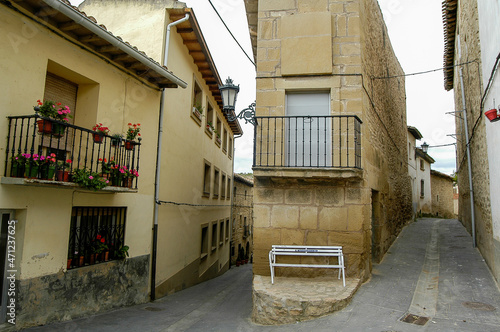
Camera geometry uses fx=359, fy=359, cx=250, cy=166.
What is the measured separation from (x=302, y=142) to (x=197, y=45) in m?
4.91

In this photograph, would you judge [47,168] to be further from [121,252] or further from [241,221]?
[241,221]

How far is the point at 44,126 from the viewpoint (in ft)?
15.8

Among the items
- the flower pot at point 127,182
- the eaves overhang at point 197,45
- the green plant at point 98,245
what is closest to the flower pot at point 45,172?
the flower pot at point 127,182

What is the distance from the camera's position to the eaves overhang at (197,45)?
339 inches

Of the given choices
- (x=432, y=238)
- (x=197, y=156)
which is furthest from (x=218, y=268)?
(x=432, y=238)

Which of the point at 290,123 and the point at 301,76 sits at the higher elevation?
the point at 301,76

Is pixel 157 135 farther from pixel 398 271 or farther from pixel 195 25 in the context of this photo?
pixel 398 271

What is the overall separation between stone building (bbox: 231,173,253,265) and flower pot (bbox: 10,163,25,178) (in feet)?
44.6

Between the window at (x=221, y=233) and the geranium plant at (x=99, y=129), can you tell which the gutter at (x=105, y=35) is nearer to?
the geranium plant at (x=99, y=129)

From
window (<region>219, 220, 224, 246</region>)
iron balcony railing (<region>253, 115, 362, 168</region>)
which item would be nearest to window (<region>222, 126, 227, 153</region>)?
window (<region>219, 220, 224, 246</region>)

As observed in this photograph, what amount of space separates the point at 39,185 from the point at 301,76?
4619 millimetres

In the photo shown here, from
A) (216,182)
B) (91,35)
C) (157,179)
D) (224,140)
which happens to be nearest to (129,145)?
(157,179)

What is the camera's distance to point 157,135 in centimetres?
803

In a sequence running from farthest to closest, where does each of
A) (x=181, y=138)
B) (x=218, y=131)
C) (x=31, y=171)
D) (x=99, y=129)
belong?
(x=218, y=131) → (x=181, y=138) → (x=99, y=129) → (x=31, y=171)
